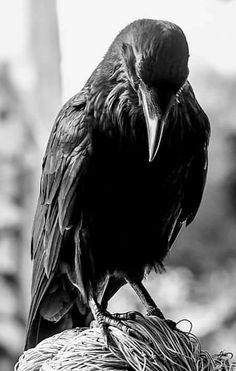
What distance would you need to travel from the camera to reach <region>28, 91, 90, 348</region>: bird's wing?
1307 millimetres

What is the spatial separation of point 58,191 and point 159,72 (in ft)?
1.04

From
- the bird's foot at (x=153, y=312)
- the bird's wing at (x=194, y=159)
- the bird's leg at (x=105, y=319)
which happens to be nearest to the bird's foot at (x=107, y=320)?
the bird's leg at (x=105, y=319)

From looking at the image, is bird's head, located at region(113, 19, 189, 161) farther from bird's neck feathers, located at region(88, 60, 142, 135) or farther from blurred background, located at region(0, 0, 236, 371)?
blurred background, located at region(0, 0, 236, 371)

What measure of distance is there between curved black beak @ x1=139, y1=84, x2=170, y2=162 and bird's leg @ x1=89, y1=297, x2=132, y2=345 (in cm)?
27

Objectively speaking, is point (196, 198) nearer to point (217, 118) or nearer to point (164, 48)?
point (164, 48)

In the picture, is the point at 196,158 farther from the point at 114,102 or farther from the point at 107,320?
the point at 107,320

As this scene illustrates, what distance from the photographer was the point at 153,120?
117 centimetres

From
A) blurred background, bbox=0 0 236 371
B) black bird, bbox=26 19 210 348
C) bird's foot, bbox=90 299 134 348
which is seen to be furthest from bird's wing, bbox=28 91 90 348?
blurred background, bbox=0 0 236 371

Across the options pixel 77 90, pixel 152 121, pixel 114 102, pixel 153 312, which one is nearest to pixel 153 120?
pixel 152 121

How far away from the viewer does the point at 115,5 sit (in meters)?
1.86

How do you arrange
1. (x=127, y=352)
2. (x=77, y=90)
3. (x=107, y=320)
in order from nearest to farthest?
1. (x=127, y=352)
2. (x=107, y=320)
3. (x=77, y=90)

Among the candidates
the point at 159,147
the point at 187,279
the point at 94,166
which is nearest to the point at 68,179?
the point at 94,166

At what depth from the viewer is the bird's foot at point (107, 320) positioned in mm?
1152

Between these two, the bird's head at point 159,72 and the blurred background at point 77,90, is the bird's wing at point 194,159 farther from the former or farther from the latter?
the blurred background at point 77,90
